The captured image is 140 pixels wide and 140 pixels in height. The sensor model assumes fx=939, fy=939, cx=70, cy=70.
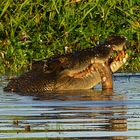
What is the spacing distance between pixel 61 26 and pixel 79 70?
3.82m

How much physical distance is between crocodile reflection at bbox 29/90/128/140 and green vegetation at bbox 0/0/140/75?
351cm

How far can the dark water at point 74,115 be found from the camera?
7000mm

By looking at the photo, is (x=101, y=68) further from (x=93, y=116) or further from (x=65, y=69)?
(x=93, y=116)

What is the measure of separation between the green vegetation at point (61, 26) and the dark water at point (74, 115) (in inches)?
128

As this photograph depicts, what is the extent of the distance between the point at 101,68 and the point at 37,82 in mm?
818

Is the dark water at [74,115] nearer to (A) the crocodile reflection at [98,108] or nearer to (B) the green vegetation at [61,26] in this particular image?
(A) the crocodile reflection at [98,108]

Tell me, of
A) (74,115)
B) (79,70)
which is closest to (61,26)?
(79,70)

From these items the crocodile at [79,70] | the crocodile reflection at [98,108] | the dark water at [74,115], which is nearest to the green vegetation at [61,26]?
the crocodile at [79,70]

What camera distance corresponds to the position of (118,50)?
10.7 meters

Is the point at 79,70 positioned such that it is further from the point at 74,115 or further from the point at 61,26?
the point at 61,26

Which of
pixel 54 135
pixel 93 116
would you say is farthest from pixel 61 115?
pixel 54 135

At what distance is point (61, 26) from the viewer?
Result: 14477mm

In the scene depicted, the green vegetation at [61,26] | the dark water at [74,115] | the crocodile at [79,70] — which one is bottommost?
the dark water at [74,115]

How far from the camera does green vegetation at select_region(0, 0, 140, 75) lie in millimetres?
14148
